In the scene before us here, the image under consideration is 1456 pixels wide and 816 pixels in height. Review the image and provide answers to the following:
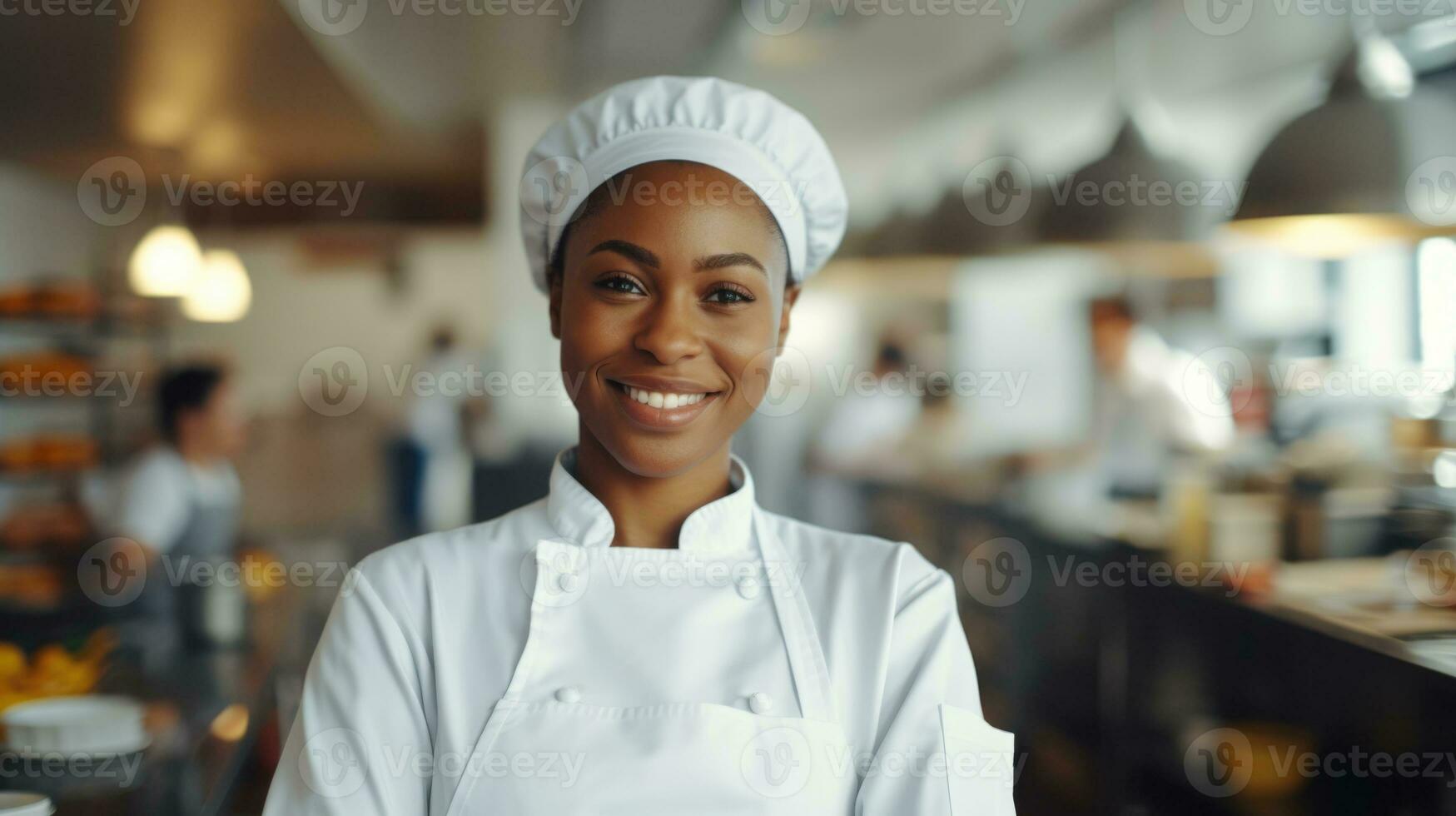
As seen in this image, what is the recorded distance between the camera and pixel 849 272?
3.34m

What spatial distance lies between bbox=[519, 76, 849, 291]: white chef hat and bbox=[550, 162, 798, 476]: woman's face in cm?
2

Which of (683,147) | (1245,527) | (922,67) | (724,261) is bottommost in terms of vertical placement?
(1245,527)

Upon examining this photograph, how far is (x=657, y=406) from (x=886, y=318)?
2447 millimetres

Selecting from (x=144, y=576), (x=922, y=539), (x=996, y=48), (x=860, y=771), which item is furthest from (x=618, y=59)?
(x=860, y=771)

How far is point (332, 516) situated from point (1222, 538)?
2477mm

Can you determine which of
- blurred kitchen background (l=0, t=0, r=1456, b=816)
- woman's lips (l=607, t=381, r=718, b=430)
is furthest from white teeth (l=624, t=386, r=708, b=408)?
blurred kitchen background (l=0, t=0, r=1456, b=816)

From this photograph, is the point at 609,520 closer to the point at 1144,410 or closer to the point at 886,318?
the point at 886,318

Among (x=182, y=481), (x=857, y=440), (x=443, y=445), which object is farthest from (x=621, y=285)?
(x=443, y=445)

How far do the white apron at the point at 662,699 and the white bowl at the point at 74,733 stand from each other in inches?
30.8

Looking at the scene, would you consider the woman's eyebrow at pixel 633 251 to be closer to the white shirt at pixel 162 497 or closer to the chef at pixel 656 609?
the chef at pixel 656 609

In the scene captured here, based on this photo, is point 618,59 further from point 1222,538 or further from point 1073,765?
point 1073,765

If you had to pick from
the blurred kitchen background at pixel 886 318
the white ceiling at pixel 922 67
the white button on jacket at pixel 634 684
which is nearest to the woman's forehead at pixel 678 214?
the white button on jacket at pixel 634 684

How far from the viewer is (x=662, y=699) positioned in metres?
0.94

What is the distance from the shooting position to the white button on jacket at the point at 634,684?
90 cm
